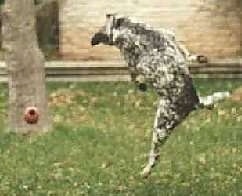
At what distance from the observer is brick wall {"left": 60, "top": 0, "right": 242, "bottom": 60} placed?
17000mm

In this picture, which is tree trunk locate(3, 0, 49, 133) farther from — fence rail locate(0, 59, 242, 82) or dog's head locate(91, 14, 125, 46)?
fence rail locate(0, 59, 242, 82)

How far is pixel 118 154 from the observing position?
9.96m

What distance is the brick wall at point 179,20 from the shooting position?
55.8 ft

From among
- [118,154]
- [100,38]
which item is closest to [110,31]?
[100,38]

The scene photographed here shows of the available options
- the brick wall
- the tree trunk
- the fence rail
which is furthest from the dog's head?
the brick wall

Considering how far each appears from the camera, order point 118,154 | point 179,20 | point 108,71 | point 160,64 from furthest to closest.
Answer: point 179,20 → point 108,71 → point 118,154 → point 160,64

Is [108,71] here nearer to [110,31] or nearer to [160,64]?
[110,31]

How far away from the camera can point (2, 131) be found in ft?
37.4

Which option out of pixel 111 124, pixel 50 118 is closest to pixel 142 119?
pixel 111 124

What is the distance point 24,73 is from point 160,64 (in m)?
4.07

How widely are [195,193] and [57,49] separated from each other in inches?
428

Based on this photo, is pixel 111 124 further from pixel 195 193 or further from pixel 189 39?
pixel 189 39

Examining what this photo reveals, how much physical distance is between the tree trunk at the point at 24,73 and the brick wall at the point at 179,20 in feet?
18.7

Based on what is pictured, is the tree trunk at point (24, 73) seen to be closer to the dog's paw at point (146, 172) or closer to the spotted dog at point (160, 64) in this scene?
the dog's paw at point (146, 172)
